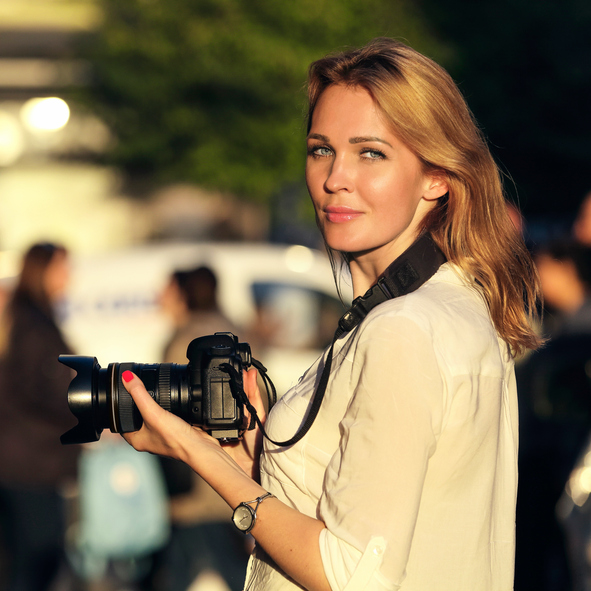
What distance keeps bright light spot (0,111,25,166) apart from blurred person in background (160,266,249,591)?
12907 millimetres

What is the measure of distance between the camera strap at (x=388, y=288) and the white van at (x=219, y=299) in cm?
440

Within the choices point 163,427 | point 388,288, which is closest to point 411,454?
point 388,288

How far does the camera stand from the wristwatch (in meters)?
1.79

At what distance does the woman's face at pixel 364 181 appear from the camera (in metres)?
1.94

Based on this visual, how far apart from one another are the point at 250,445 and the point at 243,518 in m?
0.50

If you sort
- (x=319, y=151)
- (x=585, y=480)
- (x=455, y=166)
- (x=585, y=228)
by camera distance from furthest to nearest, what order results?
(x=585, y=228) < (x=585, y=480) < (x=319, y=151) < (x=455, y=166)

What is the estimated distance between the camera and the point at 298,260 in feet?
23.9

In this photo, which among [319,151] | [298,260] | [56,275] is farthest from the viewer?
[298,260]

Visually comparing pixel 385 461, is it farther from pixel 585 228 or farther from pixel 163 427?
pixel 585 228

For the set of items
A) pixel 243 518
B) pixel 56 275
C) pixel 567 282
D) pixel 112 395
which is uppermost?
pixel 56 275

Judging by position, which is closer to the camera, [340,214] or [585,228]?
[340,214]

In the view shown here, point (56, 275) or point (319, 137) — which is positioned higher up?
point (56, 275)

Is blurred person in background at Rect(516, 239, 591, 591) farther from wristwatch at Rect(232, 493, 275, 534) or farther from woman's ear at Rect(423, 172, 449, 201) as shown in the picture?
wristwatch at Rect(232, 493, 275, 534)

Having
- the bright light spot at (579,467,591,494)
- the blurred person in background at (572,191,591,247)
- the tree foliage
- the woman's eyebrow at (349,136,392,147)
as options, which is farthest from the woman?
the tree foliage
